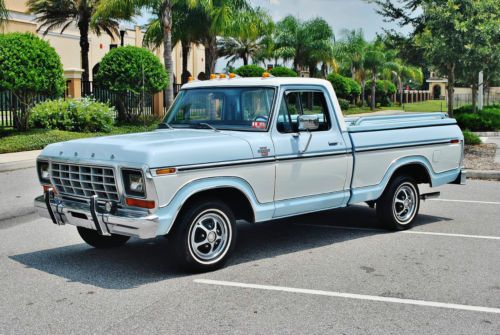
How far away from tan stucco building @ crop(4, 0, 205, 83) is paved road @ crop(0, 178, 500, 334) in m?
27.6

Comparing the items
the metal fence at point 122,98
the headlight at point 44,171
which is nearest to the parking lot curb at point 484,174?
the headlight at point 44,171

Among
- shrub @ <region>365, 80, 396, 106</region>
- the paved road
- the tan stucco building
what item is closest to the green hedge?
the paved road

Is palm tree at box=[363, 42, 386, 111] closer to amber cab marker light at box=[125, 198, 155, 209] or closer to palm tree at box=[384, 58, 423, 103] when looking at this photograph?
palm tree at box=[384, 58, 423, 103]

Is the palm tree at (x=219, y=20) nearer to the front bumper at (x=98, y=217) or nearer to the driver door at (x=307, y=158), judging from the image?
the driver door at (x=307, y=158)

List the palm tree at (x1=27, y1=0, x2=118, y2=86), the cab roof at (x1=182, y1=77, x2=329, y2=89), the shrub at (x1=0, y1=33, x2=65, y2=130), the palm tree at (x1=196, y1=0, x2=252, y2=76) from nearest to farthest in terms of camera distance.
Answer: the cab roof at (x1=182, y1=77, x2=329, y2=89) → the shrub at (x1=0, y1=33, x2=65, y2=130) → the palm tree at (x1=196, y1=0, x2=252, y2=76) → the palm tree at (x1=27, y1=0, x2=118, y2=86)

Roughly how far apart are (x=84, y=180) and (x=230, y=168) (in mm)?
1475

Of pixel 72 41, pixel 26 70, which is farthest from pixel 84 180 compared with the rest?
pixel 72 41

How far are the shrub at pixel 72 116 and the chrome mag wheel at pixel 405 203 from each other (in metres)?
16.2

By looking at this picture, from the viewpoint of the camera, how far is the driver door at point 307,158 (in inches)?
298

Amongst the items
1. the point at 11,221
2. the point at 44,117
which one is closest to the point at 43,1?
the point at 44,117

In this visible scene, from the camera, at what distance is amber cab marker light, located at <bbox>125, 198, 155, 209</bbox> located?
6391 millimetres

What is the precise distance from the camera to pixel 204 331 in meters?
5.31

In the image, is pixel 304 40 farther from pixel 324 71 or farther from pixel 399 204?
pixel 399 204

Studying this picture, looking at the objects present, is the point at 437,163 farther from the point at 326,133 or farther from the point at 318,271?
the point at 318,271
